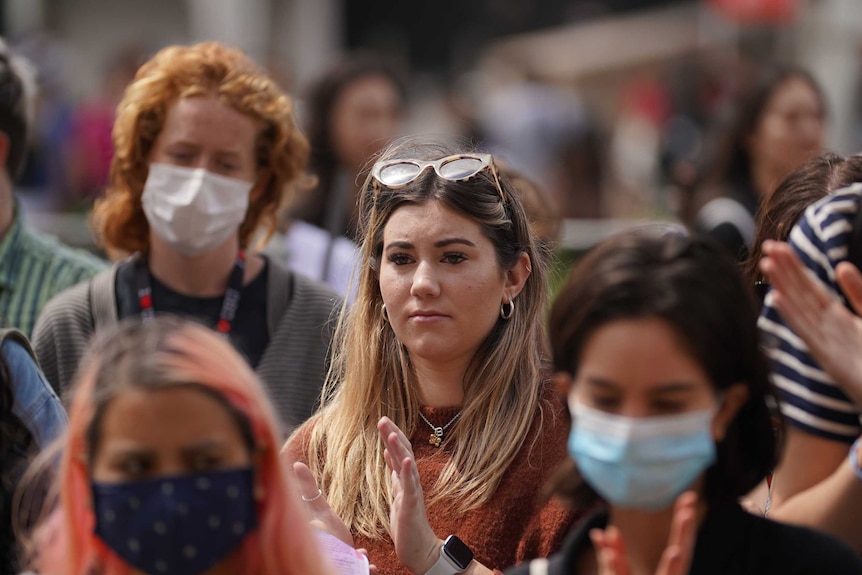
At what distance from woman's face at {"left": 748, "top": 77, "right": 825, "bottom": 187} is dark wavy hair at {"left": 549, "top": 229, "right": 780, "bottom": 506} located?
13.7ft

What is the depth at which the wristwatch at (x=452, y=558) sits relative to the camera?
3451 millimetres

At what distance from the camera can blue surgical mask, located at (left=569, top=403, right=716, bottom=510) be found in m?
2.66

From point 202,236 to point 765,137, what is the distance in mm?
3314

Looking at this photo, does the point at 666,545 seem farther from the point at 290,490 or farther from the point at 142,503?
the point at 142,503

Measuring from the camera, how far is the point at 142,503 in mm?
2703

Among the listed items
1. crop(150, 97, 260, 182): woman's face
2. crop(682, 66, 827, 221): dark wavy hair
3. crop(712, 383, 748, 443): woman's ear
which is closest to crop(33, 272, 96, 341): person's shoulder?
crop(150, 97, 260, 182): woman's face

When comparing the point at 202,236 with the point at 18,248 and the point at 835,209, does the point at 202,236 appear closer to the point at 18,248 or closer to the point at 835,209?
the point at 18,248

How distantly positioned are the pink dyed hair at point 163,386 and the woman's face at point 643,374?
0.65 meters

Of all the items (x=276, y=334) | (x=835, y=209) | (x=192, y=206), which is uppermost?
(x=835, y=209)

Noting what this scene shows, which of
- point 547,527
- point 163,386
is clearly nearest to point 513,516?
point 547,527

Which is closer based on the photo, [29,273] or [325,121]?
[29,273]

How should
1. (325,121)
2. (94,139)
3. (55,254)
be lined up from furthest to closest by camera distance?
(94,139) → (325,121) → (55,254)

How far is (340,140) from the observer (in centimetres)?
734

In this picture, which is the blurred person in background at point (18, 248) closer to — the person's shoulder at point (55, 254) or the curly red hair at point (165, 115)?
the person's shoulder at point (55, 254)
